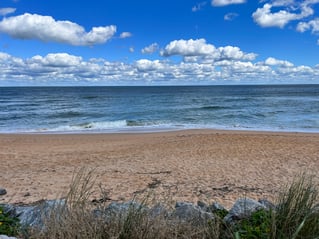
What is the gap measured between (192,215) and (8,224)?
86.6 inches

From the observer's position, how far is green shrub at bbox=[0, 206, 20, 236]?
3639 millimetres

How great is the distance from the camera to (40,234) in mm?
3244

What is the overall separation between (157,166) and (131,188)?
246 centimetres

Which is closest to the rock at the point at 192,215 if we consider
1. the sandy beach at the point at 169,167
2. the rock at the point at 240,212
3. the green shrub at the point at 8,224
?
the rock at the point at 240,212

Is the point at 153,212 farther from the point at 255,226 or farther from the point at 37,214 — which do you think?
the point at 37,214

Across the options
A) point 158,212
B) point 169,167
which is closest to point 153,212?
point 158,212

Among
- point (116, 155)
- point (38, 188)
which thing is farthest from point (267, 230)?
point (116, 155)

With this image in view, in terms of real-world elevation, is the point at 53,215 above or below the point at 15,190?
above

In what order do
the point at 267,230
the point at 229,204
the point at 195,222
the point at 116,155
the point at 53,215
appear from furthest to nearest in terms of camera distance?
the point at 116,155 → the point at 229,204 → the point at 195,222 → the point at 53,215 → the point at 267,230

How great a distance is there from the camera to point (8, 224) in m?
3.90

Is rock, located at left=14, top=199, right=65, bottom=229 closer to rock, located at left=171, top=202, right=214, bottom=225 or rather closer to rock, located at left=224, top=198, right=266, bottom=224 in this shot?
rock, located at left=171, top=202, right=214, bottom=225

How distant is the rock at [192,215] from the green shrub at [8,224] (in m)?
A: 1.83

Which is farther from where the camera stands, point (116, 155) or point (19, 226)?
point (116, 155)

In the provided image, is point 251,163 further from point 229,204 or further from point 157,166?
point 229,204
